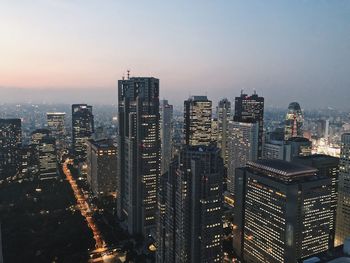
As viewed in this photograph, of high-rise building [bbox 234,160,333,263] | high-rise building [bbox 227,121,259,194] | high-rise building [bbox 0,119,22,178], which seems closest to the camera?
high-rise building [bbox 234,160,333,263]

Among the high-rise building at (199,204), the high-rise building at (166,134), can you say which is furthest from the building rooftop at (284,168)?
the high-rise building at (166,134)

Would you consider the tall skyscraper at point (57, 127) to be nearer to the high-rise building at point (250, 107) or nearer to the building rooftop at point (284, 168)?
the high-rise building at point (250, 107)

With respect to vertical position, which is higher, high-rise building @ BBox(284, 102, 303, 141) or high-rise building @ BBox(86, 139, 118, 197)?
high-rise building @ BBox(284, 102, 303, 141)

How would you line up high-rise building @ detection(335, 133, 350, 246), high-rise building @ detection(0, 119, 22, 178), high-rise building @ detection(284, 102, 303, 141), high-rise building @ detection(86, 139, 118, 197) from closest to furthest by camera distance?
high-rise building @ detection(335, 133, 350, 246) → high-rise building @ detection(86, 139, 118, 197) → high-rise building @ detection(0, 119, 22, 178) → high-rise building @ detection(284, 102, 303, 141)

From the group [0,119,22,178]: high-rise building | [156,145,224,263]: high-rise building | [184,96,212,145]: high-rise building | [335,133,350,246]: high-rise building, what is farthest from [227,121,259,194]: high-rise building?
[0,119,22,178]: high-rise building

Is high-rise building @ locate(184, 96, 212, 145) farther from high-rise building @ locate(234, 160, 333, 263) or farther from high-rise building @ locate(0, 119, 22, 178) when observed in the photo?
high-rise building @ locate(0, 119, 22, 178)
